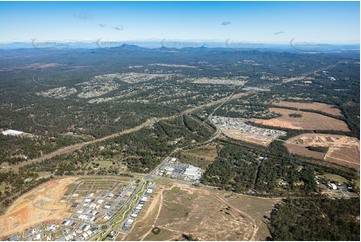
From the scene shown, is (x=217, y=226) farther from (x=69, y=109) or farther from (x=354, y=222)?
(x=69, y=109)

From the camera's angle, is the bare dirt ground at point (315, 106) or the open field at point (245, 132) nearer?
the open field at point (245, 132)

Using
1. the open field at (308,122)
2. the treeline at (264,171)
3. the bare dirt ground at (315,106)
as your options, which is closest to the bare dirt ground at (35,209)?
the treeline at (264,171)

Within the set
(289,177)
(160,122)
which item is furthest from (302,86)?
(289,177)

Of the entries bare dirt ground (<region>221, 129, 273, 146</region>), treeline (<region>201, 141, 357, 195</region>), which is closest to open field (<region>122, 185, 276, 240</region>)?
treeline (<region>201, 141, 357, 195</region>)

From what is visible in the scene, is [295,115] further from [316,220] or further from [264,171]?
[316,220]

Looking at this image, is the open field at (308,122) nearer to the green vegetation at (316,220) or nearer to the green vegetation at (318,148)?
the green vegetation at (318,148)

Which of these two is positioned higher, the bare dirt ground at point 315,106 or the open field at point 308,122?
the bare dirt ground at point 315,106

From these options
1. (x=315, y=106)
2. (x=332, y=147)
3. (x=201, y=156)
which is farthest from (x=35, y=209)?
(x=315, y=106)
